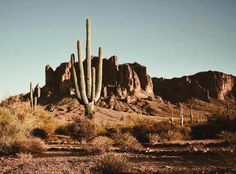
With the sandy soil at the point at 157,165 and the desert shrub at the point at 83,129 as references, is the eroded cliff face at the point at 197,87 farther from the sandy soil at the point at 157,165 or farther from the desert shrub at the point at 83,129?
the sandy soil at the point at 157,165

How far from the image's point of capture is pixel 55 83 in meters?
96.7

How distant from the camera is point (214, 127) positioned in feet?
66.8

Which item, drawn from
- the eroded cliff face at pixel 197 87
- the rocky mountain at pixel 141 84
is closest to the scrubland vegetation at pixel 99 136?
the rocky mountain at pixel 141 84

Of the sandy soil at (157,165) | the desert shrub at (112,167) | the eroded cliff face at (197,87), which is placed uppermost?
the eroded cliff face at (197,87)

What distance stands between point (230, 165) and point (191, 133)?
45.0 feet

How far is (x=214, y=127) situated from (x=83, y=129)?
9.36 meters

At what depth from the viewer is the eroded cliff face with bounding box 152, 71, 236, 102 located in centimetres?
9681

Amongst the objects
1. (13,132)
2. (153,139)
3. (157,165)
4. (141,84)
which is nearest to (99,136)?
(153,139)

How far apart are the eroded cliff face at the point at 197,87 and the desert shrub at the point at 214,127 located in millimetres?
72927

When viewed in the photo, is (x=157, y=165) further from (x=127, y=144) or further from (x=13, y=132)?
(x=13, y=132)

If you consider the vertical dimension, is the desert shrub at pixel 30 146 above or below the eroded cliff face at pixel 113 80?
below

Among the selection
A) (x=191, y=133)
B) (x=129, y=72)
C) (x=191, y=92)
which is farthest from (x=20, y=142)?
(x=191, y=92)

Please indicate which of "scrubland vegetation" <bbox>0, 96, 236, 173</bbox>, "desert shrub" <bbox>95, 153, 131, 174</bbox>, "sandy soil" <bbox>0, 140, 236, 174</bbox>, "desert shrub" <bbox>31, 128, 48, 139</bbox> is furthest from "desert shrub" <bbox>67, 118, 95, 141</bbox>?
"desert shrub" <bbox>95, 153, 131, 174</bbox>

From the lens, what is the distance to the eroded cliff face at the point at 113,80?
90500 mm
